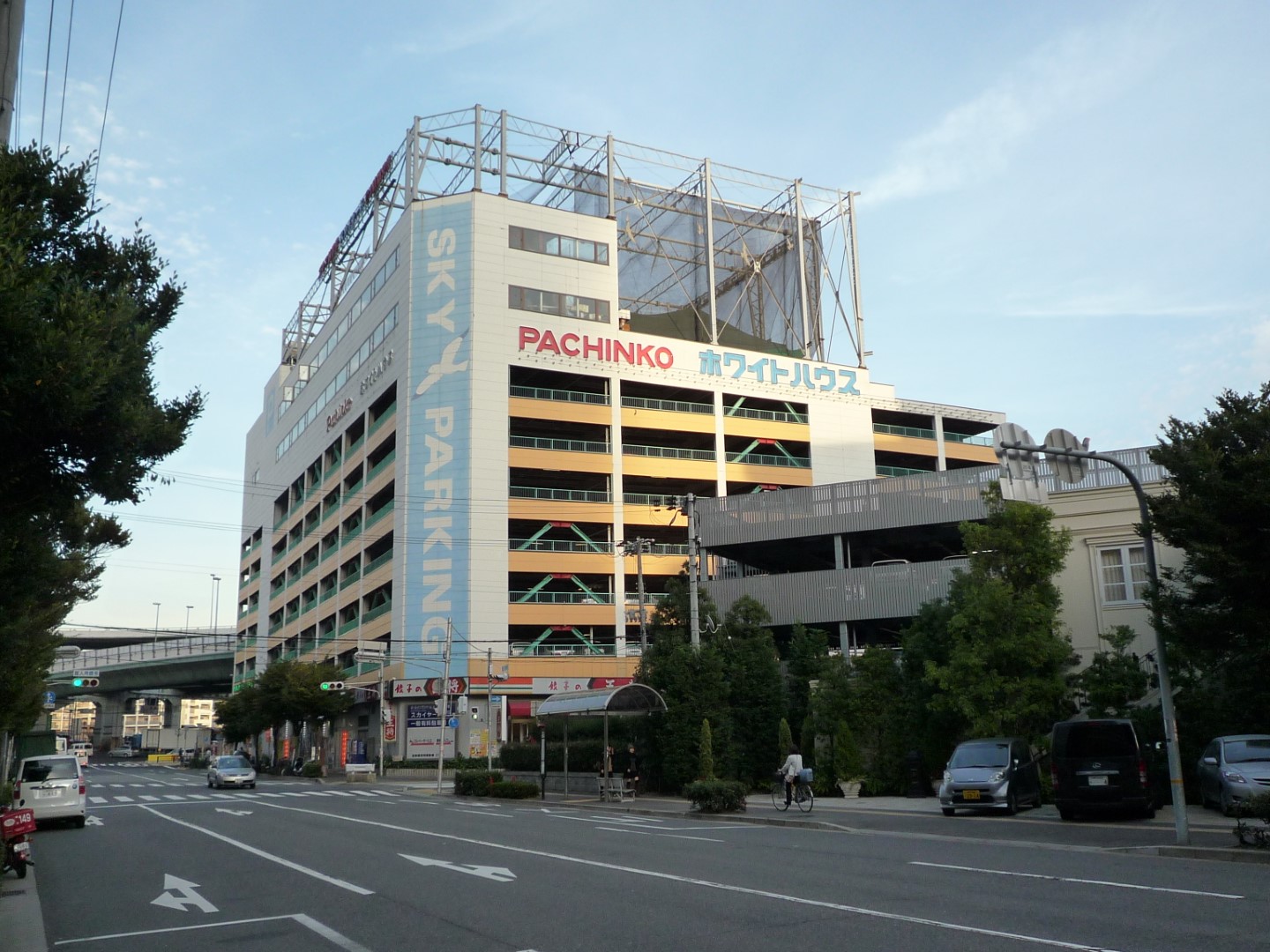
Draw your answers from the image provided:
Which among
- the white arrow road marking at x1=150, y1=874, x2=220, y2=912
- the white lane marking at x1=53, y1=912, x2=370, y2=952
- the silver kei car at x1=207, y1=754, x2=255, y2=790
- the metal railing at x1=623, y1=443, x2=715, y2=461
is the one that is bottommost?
the silver kei car at x1=207, y1=754, x2=255, y2=790

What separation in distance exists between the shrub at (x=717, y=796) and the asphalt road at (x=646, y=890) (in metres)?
3.94

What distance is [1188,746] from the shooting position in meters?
24.4

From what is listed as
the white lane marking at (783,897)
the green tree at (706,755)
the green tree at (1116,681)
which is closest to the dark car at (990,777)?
the green tree at (1116,681)

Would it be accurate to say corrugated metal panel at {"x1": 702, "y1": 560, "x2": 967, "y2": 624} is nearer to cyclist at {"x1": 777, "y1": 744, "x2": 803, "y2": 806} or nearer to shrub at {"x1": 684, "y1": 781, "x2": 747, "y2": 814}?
cyclist at {"x1": 777, "y1": 744, "x2": 803, "y2": 806}

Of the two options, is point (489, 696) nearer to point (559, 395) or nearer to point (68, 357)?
point (559, 395)

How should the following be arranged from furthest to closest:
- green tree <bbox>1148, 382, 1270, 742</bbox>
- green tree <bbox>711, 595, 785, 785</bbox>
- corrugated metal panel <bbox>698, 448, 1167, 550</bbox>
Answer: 1. corrugated metal panel <bbox>698, 448, 1167, 550</bbox>
2. green tree <bbox>711, 595, 785, 785</bbox>
3. green tree <bbox>1148, 382, 1270, 742</bbox>

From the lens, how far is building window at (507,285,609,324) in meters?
65.4

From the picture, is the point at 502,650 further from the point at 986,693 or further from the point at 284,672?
the point at 986,693

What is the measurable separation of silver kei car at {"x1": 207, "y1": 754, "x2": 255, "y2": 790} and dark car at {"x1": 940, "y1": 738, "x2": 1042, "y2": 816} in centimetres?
3478

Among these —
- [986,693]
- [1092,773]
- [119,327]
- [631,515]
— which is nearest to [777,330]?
[631,515]

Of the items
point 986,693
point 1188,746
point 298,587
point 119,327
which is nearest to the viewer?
point 119,327

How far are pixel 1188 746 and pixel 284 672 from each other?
5594 centimetres

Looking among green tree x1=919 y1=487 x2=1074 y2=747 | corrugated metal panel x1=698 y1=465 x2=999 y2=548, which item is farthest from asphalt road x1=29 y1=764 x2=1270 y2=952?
corrugated metal panel x1=698 y1=465 x2=999 y2=548

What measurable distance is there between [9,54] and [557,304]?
178ft
